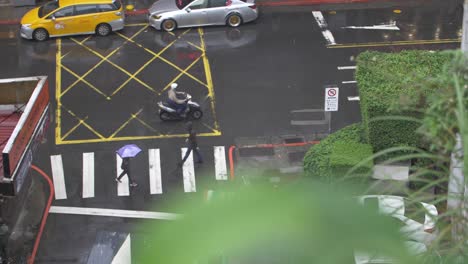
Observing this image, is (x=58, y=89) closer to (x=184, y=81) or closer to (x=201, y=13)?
(x=184, y=81)

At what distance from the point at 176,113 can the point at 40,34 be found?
7602 millimetres

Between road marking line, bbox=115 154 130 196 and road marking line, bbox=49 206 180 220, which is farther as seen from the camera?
road marking line, bbox=115 154 130 196

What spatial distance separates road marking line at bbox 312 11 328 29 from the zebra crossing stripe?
950cm

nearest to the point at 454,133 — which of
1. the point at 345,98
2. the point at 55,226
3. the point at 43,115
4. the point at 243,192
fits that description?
the point at 243,192

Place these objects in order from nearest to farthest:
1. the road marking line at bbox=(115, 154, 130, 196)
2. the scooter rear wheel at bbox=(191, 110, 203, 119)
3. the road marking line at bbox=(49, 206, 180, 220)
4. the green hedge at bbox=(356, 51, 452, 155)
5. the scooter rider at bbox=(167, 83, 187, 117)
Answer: the green hedge at bbox=(356, 51, 452, 155), the road marking line at bbox=(49, 206, 180, 220), the road marking line at bbox=(115, 154, 130, 196), the scooter rider at bbox=(167, 83, 187, 117), the scooter rear wheel at bbox=(191, 110, 203, 119)

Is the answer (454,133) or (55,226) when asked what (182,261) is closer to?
(454,133)

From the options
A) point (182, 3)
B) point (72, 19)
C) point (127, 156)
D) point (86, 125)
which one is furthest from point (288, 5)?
point (127, 156)

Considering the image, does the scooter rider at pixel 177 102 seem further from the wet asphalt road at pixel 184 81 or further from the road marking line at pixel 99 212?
the road marking line at pixel 99 212

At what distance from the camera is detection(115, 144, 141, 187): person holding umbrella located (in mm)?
18516

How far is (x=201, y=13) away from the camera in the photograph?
26859 mm

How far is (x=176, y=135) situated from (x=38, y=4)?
11.6 metres

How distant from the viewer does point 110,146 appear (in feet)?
69.0

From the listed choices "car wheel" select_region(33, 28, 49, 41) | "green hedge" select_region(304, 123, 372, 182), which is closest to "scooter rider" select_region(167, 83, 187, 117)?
"green hedge" select_region(304, 123, 372, 182)

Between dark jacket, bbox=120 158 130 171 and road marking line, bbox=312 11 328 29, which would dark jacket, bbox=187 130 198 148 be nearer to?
dark jacket, bbox=120 158 130 171
